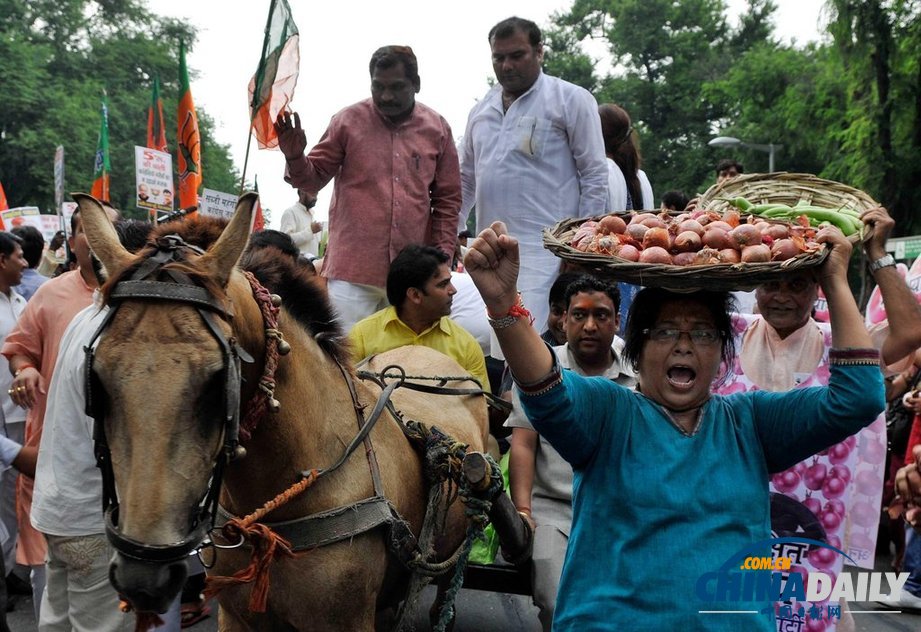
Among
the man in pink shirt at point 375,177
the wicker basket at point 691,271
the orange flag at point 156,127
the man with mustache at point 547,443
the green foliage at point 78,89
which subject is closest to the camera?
the wicker basket at point 691,271

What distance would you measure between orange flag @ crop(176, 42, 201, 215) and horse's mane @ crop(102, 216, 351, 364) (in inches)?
199

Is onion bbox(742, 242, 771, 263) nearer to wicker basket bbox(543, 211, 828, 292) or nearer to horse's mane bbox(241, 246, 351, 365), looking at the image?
wicker basket bbox(543, 211, 828, 292)

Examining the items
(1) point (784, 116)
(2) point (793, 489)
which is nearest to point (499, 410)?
(2) point (793, 489)

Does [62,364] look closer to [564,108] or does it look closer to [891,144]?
[564,108]

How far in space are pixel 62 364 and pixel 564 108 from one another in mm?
3381

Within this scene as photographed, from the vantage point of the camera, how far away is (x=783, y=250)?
8.43 feet

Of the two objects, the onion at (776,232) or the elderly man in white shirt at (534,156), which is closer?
the onion at (776,232)

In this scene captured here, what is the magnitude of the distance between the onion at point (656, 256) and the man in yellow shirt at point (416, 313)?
2.50 metres

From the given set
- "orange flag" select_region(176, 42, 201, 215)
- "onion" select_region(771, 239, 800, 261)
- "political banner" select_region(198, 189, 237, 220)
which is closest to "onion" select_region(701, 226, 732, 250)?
"onion" select_region(771, 239, 800, 261)

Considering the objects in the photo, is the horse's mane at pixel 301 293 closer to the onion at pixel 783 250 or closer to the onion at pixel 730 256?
the onion at pixel 730 256

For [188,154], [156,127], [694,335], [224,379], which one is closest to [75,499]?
[224,379]

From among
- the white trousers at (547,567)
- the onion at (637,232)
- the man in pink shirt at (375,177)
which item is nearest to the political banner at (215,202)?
the man in pink shirt at (375,177)

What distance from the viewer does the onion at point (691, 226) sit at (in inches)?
107

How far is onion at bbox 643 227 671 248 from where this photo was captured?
2.67 meters
